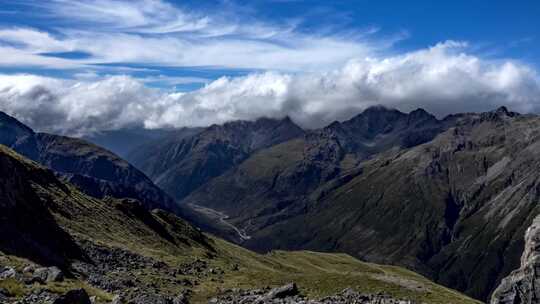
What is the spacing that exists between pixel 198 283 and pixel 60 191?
43.0m

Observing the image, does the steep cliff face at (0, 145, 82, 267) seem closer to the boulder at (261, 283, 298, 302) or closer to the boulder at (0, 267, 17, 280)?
the boulder at (0, 267, 17, 280)

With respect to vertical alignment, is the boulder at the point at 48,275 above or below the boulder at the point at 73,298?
below

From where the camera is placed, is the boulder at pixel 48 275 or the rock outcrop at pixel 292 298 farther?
the rock outcrop at pixel 292 298

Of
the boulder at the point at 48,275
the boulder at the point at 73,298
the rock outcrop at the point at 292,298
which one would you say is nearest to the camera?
the boulder at the point at 73,298

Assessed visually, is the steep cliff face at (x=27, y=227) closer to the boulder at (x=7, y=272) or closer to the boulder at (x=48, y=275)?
the boulder at (x=7, y=272)

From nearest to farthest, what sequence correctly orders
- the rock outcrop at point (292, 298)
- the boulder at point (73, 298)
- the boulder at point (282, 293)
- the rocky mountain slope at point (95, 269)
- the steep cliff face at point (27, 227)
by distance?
the boulder at point (73, 298), the rocky mountain slope at point (95, 269), the rock outcrop at point (292, 298), the boulder at point (282, 293), the steep cliff face at point (27, 227)

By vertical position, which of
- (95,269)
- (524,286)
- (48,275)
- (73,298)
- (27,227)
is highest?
(73,298)

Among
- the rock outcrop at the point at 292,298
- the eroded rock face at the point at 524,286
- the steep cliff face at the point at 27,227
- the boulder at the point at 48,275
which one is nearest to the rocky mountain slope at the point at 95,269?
the boulder at the point at 48,275

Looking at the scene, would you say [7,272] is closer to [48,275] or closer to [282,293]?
[48,275]

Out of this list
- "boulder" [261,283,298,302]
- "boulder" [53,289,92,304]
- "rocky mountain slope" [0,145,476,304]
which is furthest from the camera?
"boulder" [261,283,298,302]

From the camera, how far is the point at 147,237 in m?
119

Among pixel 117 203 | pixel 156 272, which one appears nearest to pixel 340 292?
pixel 156 272

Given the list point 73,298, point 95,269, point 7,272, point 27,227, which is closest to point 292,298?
point 95,269

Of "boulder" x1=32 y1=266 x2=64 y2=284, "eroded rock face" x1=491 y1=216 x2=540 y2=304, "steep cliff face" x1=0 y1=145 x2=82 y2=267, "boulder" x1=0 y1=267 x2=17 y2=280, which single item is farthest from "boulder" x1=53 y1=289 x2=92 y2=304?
"eroded rock face" x1=491 y1=216 x2=540 y2=304
